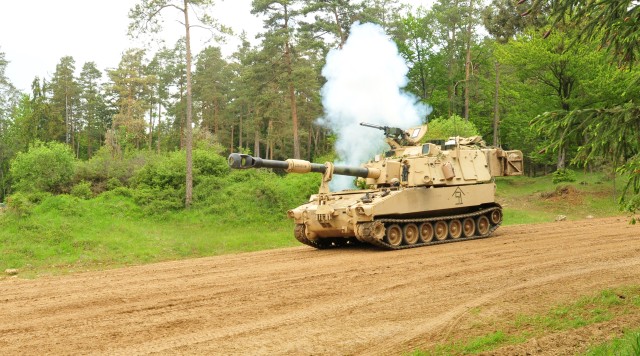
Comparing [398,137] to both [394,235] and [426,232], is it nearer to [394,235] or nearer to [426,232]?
[426,232]

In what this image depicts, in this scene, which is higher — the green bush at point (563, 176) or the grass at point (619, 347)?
the green bush at point (563, 176)

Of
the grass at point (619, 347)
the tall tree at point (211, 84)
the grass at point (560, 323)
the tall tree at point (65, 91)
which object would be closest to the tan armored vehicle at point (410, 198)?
the grass at point (560, 323)

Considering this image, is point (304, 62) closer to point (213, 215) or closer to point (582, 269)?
point (213, 215)

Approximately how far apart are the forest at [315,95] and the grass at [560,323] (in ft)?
4.64

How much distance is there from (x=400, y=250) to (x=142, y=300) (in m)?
7.23

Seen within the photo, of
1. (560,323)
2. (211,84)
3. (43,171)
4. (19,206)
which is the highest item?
(211,84)

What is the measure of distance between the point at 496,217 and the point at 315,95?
1713cm

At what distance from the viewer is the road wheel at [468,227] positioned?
16.6m

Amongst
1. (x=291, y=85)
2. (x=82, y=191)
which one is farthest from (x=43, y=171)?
(x=291, y=85)

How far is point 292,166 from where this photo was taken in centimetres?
1338

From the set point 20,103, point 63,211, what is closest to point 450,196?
point 63,211

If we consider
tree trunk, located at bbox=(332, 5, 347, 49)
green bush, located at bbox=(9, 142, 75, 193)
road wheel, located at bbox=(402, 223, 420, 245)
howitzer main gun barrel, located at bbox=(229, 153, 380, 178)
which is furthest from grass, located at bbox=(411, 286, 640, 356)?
tree trunk, located at bbox=(332, 5, 347, 49)

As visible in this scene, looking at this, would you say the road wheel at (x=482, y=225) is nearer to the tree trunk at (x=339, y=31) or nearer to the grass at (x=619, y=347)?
the grass at (x=619, y=347)

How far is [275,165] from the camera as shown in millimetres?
12594
